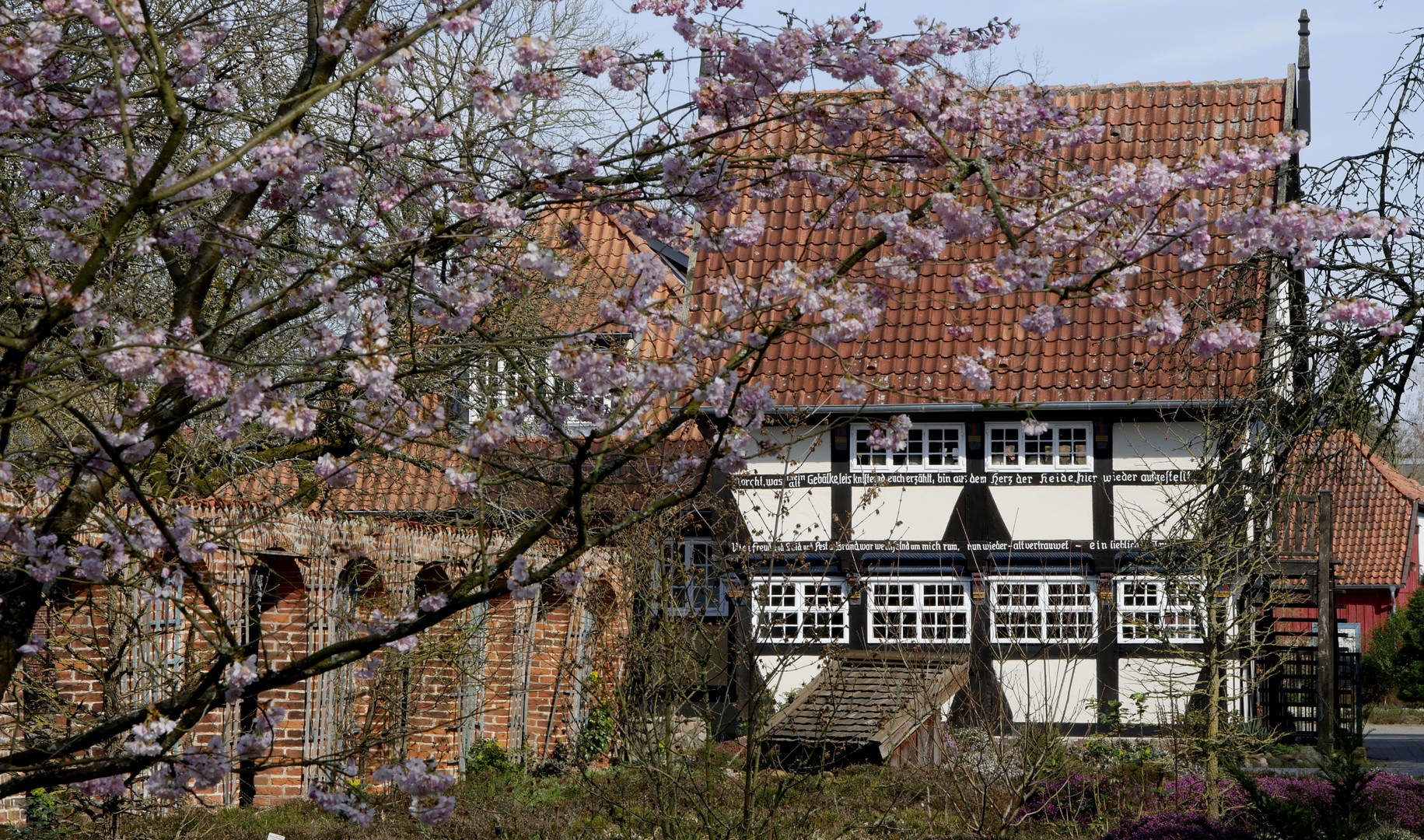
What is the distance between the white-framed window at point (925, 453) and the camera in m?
17.5

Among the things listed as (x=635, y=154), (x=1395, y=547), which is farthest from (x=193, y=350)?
(x=1395, y=547)

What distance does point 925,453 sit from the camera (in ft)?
57.8

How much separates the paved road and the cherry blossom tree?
1381cm

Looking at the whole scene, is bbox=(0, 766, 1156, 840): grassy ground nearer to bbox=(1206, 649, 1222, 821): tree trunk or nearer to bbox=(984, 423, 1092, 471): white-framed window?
bbox=(1206, 649, 1222, 821): tree trunk

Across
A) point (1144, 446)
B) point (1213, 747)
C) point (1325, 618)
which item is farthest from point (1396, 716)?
point (1213, 747)

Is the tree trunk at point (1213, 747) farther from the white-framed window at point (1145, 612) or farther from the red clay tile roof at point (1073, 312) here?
the red clay tile roof at point (1073, 312)

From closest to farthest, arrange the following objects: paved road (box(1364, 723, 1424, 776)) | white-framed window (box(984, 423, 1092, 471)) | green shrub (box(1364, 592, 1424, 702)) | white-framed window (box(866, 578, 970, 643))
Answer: white-framed window (box(984, 423, 1092, 471)), white-framed window (box(866, 578, 970, 643)), paved road (box(1364, 723, 1424, 776)), green shrub (box(1364, 592, 1424, 702))

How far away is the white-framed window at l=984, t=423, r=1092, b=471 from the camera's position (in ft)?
57.1

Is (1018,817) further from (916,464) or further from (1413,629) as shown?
(1413,629)

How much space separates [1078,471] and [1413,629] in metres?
15.3

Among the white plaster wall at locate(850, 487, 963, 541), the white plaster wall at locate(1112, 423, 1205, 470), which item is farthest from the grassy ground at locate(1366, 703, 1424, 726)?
the white plaster wall at locate(850, 487, 963, 541)

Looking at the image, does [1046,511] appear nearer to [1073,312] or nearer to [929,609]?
[929,609]

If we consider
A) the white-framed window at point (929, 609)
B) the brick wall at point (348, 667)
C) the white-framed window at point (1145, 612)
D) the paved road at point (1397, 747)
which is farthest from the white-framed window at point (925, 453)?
the paved road at point (1397, 747)

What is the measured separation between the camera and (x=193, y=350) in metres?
2.97
